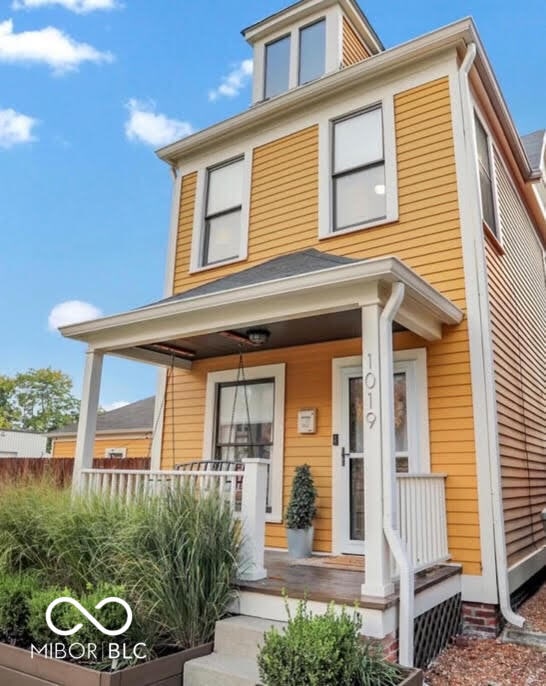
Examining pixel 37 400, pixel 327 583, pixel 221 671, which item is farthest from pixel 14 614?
pixel 37 400

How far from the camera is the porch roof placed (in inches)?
157

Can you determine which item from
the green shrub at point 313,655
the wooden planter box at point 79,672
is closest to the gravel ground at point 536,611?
the green shrub at point 313,655

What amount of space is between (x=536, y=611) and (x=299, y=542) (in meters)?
2.28

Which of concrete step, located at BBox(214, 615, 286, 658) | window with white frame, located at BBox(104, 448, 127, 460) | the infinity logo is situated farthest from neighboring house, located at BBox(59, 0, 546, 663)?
window with white frame, located at BBox(104, 448, 127, 460)

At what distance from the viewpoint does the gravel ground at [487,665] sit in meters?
3.47

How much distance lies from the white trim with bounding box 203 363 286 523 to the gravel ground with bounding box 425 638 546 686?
222cm

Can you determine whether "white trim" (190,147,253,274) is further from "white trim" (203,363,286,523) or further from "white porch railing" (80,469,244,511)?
"white porch railing" (80,469,244,511)

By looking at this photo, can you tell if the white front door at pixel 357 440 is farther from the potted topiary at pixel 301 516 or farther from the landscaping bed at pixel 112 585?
the landscaping bed at pixel 112 585

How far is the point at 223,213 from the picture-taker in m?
7.24

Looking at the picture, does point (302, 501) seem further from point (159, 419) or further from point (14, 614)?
point (14, 614)

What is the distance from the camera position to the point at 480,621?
172 inches

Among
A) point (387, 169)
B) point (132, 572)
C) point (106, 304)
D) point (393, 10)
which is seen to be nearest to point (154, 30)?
point (393, 10)

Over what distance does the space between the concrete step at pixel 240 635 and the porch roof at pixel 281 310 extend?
89.3 inches

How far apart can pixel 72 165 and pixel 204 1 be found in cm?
990
